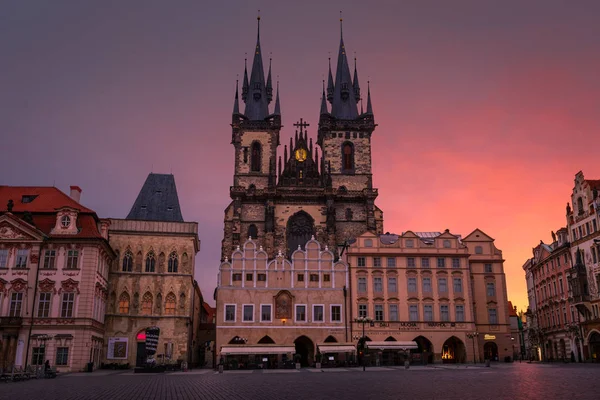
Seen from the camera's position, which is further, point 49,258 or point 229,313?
point 229,313

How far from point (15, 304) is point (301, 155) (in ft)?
163

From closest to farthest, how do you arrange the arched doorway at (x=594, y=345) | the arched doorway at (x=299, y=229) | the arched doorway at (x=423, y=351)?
the arched doorway at (x=594, y=345) → the arched doorway at (x=423, y=351) → the arched doorway at (x=299, y=229)

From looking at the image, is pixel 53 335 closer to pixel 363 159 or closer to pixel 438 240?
pixel 438 240

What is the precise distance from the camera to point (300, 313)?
198 feet

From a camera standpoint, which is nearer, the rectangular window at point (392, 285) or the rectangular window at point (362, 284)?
the rectangular window at point (362, 284)

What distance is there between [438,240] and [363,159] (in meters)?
26.5

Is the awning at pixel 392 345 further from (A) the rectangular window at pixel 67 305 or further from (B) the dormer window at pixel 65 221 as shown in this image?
(B) the dormer window at pixel 65 221

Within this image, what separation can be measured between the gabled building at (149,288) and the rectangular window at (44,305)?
28.7 feet

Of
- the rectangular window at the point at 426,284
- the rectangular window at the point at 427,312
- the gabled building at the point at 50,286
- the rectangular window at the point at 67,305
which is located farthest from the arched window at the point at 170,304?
the rectangular window at the point at 426,284

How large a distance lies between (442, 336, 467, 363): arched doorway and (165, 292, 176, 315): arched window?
92.4ft

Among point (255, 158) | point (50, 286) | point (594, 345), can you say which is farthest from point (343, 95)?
point (50, 286)

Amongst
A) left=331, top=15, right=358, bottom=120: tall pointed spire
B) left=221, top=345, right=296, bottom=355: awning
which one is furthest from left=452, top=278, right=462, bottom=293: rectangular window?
left=331, top=15, right=358, bottom=120: tall pointed spire

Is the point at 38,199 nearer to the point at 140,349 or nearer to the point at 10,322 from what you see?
the point at 10,322

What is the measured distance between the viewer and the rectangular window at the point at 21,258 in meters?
50.5
